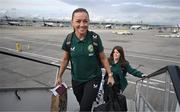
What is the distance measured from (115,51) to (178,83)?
240 cm

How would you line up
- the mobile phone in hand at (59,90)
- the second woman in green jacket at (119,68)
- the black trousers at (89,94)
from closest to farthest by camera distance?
the black trousers at (89,94) → the mobile phone in hand at (59,90) → the second woman in green jacket at (119,68)

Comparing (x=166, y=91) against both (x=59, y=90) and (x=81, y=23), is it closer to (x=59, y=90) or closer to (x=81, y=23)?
(x=81, y=23)

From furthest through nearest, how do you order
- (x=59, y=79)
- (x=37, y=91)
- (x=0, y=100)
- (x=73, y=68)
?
(x=37, y=91) → (x=0, y=100) → (x=59, y=79) → (x=73, y=68)

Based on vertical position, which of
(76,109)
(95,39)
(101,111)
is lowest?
(76,109)

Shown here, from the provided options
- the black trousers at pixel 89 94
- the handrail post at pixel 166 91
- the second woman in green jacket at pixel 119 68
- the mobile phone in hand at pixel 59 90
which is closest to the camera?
the handrail post at pixel 166 91

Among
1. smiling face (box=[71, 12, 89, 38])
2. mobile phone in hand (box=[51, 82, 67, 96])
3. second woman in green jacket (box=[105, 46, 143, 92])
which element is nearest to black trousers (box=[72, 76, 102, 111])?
mobile phone in hand (box=[51, 82, 67, 96])

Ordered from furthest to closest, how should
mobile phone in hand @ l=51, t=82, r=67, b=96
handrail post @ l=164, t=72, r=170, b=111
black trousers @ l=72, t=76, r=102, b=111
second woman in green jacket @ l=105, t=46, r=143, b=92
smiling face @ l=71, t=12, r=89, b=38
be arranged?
second woman in green jacket @ l=105, t=46, r=143, b=92 → mobile phone in hand @ l=51, t=82, r=67, b=96 → black trousers @ l=72, t=76, r=102, b=111 → smiling face @ l=71, t=12, r=89, b=38 → handrail post @ l=164, t=72, r=170, b=111

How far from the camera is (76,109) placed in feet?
16.2

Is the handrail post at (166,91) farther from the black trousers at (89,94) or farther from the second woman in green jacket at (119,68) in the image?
the second woman in green jacket at (119,68)

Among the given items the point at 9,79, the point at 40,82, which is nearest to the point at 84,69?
the point at 40,82

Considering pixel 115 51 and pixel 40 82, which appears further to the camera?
pixel 40 82

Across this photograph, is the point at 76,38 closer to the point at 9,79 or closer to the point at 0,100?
the point at 0,100

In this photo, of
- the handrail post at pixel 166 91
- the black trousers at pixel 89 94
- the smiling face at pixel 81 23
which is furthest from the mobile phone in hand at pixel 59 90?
the handrail post at pixel 166 91

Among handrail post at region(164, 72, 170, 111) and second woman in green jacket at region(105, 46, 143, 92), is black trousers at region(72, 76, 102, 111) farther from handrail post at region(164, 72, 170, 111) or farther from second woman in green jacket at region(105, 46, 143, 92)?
second woman in green jacket at region(105, 46, 143, 92)
